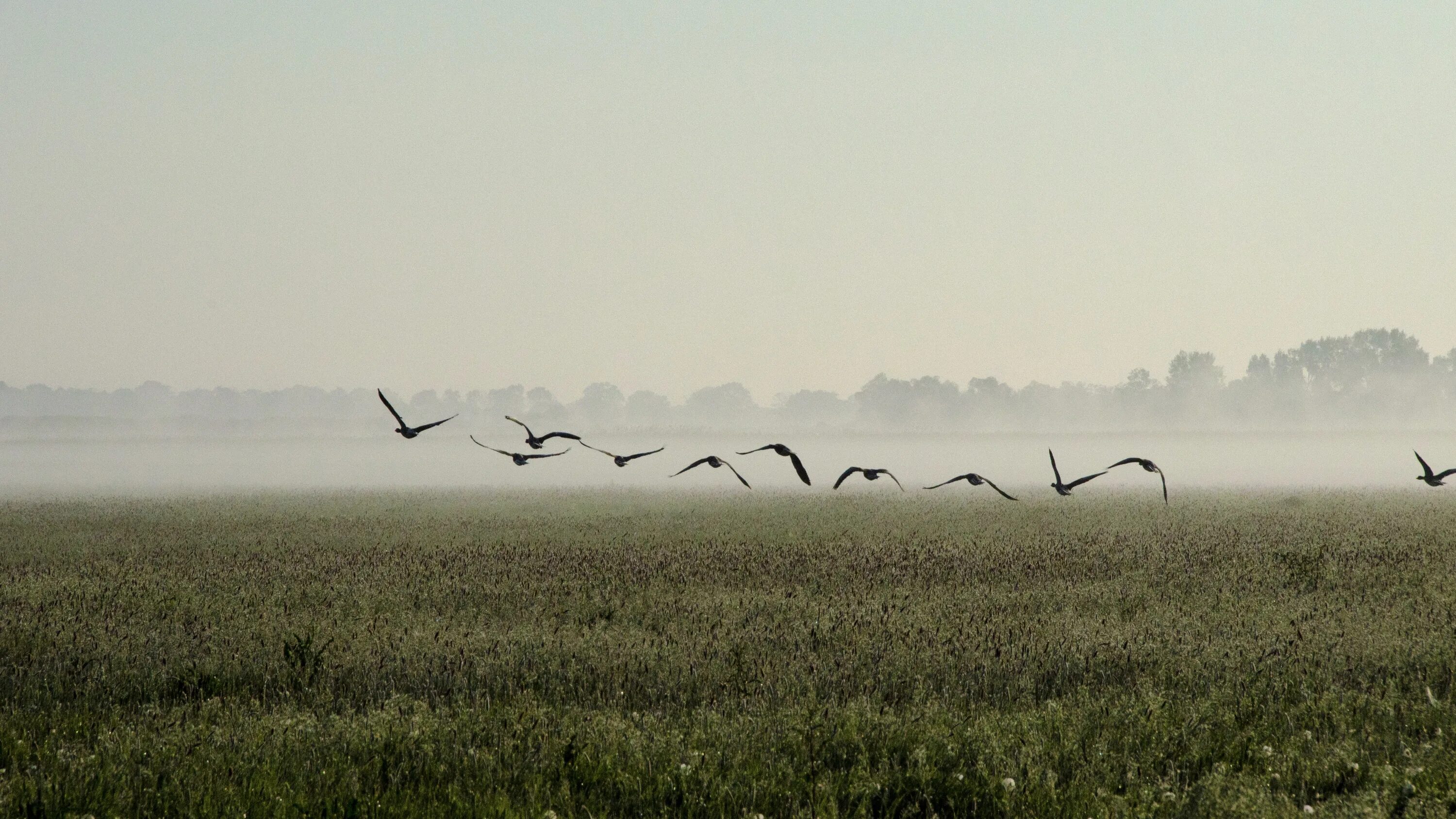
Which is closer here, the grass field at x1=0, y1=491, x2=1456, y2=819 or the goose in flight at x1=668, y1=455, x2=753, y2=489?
the goose in flight at x1=668, y1=455, x2=753, y2=489

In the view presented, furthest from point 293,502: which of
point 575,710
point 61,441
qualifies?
point 61,441

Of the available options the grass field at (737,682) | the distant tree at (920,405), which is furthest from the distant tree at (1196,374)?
the grass field at (737,682)

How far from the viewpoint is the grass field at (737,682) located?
18.1ft

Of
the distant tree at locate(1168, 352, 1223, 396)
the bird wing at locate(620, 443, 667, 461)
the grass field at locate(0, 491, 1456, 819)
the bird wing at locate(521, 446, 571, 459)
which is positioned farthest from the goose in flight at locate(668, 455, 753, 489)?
the distant tree at locate(1168, 352, 1223, 396)

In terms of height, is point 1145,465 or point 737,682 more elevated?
point 1145,465

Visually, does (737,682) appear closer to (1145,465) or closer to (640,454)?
(1145,465)

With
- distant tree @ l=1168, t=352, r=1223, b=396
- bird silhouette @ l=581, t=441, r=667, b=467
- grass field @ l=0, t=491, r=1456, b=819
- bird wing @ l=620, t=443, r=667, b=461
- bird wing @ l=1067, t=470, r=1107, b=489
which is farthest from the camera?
distant tree @ l=1168, t=352, r=1223, b=396

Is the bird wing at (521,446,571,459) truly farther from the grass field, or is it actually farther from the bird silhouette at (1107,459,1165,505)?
the grass field

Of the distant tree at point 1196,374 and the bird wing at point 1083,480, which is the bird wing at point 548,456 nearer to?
the bird wing at point 1083,480

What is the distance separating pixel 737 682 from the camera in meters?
7.86

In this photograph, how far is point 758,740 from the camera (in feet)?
20.8

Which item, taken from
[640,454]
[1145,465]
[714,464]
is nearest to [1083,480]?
[1145,465]

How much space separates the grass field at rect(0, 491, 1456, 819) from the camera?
552 cm

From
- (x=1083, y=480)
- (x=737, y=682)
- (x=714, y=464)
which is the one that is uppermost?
(x=714, y=464)
